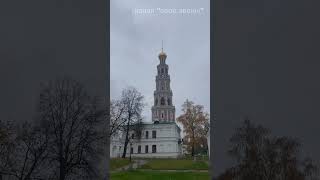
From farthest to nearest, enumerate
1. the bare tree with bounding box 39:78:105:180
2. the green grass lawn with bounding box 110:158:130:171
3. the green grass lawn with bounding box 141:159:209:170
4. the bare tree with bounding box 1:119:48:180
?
the green grass lawn with bounding box 141:159:209:170 → the green grass lawn with bounding box 110:158:130:171 → the bare tree with bounding box 39:78:105:180 → the bare tree with bounding box 1:119:48:180

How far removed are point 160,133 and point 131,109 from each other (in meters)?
1.84

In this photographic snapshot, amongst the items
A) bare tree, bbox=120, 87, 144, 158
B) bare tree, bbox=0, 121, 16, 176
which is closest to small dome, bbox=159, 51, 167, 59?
bare tree, bbox=120, 87, 144, 158

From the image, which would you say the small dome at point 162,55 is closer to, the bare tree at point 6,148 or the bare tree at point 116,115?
the bare tree at point 116,115

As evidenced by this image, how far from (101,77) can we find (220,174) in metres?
3.03

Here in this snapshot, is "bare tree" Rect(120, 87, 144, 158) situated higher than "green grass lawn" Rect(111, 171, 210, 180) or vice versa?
"bare tree" Rect(120, 87, 144, 158)

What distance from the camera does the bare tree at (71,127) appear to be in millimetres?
10016

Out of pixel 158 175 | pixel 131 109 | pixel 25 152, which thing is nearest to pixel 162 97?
pixel 131 109

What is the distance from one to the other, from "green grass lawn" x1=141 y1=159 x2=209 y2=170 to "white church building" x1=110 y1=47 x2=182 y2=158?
201mm

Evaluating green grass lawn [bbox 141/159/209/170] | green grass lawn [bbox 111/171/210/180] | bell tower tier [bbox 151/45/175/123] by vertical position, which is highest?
bell tower tier [bbox 151/45/175/123]

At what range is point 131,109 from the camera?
38.4 ft

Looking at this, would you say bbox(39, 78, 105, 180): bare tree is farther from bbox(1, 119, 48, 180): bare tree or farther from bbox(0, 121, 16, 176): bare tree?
bbox(0, 121, 16, 176): bare tree

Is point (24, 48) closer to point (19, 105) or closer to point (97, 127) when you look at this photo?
point (19, 105)

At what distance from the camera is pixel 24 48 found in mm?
10266

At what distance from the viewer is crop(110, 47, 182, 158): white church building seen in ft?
37.7
